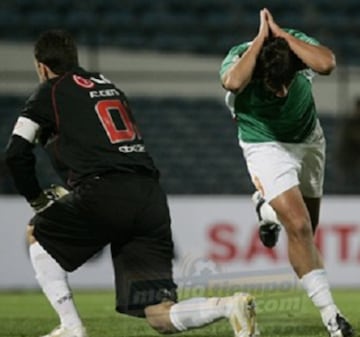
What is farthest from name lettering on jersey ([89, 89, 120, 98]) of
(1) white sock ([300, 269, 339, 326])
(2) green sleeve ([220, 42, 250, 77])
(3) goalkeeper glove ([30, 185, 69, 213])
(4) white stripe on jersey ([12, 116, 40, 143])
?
(1) white sock ([300, 269, 339, 326])

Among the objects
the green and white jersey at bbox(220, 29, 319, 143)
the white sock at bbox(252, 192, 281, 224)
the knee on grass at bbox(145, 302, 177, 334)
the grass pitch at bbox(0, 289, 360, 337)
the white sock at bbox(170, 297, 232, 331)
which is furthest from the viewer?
the white sock at bbox(252, 192, 281, 224)

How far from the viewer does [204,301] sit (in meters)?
6.11

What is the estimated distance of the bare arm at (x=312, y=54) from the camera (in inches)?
265

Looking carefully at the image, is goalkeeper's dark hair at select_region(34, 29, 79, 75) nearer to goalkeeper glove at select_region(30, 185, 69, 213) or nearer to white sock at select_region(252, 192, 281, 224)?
goalkeeper glove at select_region(30, 185, 69, 213)

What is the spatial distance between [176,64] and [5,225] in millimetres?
5420

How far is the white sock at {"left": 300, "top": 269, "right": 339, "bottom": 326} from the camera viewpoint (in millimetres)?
6594

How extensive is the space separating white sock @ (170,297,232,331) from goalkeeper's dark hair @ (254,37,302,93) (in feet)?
4.55

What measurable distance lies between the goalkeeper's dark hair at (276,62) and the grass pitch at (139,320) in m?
1.56

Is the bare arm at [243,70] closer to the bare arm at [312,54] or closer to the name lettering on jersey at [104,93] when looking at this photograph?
the bare arm at [312,54]

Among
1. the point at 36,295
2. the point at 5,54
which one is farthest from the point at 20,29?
the point at 36,295

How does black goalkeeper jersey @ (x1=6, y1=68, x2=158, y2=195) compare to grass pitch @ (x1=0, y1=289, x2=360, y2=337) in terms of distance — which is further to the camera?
grass pitch @ (x1=0, y1=289, x2=360, y2=337)

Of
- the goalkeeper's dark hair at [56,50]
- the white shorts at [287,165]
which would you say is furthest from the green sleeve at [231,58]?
the goalkeeper's dark hair at [56,50]

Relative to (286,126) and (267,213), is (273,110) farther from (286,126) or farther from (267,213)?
(267,213)

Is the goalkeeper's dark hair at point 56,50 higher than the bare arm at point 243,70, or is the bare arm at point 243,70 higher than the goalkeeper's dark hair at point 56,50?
the goalkeeper's dark hair at point 56,50
